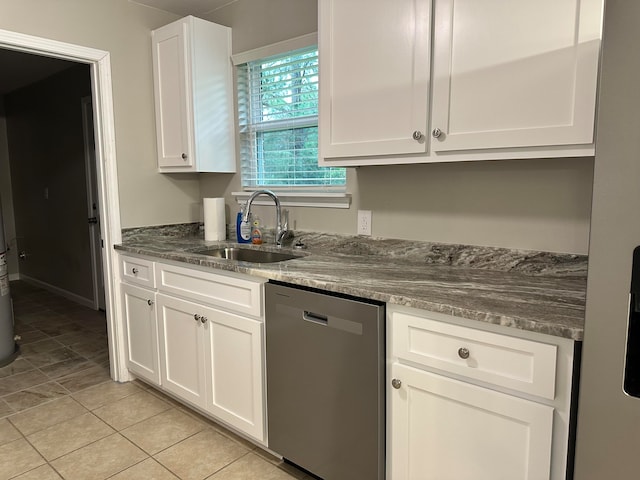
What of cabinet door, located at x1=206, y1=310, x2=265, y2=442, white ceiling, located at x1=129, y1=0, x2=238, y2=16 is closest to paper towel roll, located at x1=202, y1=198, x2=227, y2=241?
cabinet door, located at x1=206, y1=310, x2=265, y2=442

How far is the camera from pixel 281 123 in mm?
2697

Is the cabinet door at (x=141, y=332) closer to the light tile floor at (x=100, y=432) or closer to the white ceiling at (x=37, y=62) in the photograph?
the light tile floor at (x=100, y=432)

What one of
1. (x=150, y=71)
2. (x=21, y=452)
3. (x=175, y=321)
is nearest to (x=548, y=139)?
(x=175, y=321)

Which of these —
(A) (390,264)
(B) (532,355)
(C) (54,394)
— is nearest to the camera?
(B) (532,355)

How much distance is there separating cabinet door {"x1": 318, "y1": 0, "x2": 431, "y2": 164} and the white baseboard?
11.9ft

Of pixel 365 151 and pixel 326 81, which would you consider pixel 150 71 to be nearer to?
pixel 326 81

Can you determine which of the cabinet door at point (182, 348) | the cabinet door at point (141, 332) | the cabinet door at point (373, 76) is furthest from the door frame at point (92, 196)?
the cabinet door at point (373, 76)

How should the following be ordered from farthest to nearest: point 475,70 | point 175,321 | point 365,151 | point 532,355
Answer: point 175,321, point 365,151, point 475,70, point 532,355

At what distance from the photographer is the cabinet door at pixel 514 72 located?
1.39 metres

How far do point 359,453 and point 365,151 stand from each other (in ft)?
3.82

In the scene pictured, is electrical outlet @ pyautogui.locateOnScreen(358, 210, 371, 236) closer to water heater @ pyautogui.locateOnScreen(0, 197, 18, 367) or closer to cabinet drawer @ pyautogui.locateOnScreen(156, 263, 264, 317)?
cabinet drawer @ pyautogui.locateOnScreen(156, 263, 264, 317)

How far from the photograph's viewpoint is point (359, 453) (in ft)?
5.43

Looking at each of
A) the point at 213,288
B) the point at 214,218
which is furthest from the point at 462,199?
the point at 214,218

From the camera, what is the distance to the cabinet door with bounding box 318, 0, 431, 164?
67.3 inches
